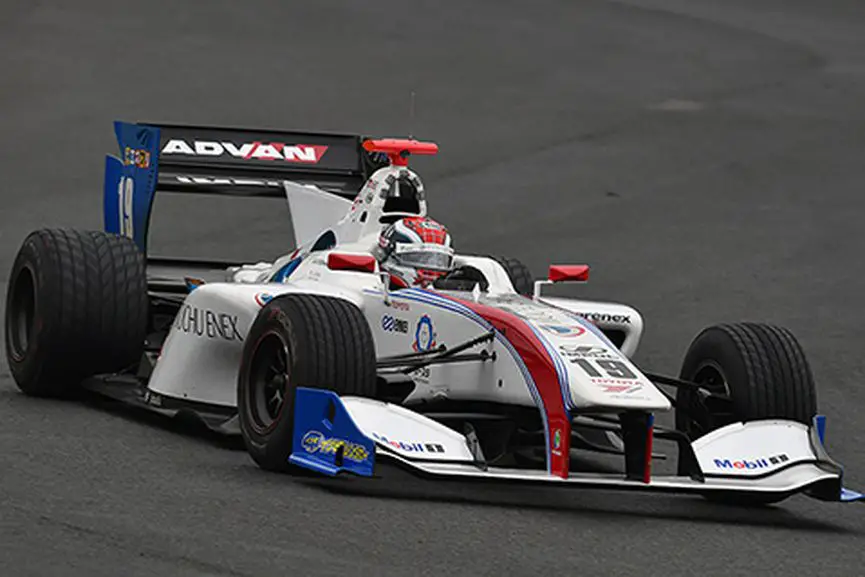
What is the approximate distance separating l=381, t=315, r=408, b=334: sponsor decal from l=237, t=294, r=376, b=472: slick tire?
2.19 ft

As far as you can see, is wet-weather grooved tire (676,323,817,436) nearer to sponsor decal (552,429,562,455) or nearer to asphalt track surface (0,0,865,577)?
asphalt track surface (0,0,865,577)

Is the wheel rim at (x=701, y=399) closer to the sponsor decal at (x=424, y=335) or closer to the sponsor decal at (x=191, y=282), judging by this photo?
the sponsor decal at (x=424, y=335)

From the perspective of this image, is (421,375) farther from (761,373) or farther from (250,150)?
(250,150)

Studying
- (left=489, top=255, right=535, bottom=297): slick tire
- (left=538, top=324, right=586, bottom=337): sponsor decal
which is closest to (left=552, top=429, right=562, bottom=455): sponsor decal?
(left=538, top=324, right=586, bottom=337): sponsor decal

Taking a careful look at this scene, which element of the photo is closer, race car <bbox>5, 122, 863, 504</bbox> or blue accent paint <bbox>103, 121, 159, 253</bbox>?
race car <bbox>5, 122, 863, 504</bbox>

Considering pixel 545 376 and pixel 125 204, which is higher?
pixel 125 204

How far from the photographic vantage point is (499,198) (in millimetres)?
18719

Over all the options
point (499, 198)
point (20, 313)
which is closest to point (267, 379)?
point (20, 313)

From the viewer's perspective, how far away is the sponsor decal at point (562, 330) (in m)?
8.20

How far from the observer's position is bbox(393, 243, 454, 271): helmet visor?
31.2 feet

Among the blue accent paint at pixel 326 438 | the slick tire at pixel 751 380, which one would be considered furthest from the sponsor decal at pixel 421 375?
the slick tire at pixel 751 380

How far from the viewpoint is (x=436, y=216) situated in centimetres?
1802

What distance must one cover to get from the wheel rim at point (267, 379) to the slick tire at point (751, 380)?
2111 millimetres

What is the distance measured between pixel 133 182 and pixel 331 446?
4263mm
